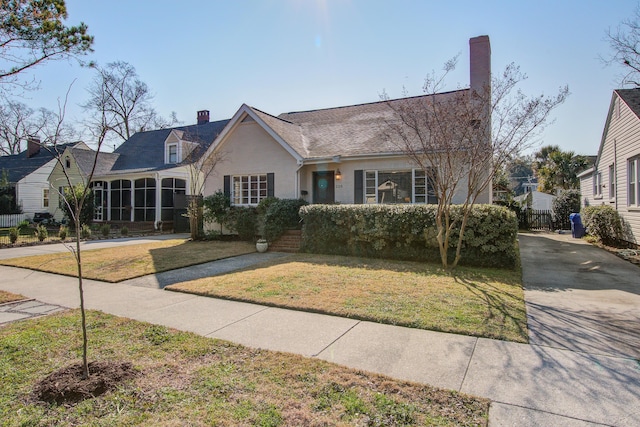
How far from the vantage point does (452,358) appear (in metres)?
3.64

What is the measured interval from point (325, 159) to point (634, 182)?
1058 cm

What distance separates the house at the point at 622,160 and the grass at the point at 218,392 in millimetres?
12649

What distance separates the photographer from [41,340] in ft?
13.6

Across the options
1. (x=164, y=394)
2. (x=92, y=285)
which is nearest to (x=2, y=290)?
(x=92, y=285)

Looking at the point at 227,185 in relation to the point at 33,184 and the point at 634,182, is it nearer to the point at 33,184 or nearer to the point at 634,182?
the point at 634,182

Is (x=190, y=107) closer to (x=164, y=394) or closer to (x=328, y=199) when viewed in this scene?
(x=328, y=199)

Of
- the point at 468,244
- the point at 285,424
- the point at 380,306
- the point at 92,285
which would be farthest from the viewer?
the point at 468,244

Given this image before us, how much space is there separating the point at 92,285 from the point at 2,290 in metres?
1.53

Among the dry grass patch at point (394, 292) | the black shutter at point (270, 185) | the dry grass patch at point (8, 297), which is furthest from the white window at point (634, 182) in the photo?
the dry grass patch at point (8, 297)

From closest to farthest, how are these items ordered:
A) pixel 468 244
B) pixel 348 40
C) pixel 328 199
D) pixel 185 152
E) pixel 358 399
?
pixel 358 399, pixel 468 244, pixel 348 40, pixel 328 199, pixel 185 152

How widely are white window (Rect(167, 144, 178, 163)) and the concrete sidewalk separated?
17227 mm

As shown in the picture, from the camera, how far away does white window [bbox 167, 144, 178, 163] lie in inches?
853

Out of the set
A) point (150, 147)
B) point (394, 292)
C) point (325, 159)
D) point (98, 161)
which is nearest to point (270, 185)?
point (325, 159)

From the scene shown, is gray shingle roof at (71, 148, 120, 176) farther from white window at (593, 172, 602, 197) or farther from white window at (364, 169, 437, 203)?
white window at (593, 172, 602, 197)
